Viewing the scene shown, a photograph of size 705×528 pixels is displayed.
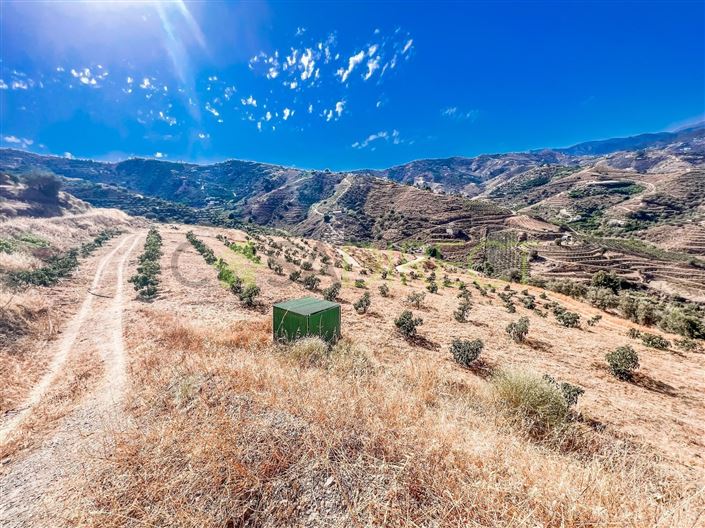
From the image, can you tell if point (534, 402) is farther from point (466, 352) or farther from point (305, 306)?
point (305, 306)

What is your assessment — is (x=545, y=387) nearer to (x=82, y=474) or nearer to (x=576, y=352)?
(x=82, y=474)

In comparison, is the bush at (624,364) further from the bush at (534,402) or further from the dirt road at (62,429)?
the dirt road at (62,429)

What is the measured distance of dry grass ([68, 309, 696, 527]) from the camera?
2803mm

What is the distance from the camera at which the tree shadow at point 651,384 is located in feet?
31.5

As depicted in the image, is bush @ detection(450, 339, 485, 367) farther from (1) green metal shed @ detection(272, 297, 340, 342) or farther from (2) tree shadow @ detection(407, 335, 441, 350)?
(1) green metal shed @ detection(272, 297, 340, 342)

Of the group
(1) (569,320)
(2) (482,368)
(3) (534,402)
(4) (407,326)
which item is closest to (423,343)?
(4) (407,326)

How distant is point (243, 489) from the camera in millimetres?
3068

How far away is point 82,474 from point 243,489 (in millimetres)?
2321

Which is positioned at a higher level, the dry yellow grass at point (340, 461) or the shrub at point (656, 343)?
the dry yellow grass at point (340, 461)

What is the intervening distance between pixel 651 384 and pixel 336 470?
42.9 feet

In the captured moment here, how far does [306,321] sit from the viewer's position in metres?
8.62

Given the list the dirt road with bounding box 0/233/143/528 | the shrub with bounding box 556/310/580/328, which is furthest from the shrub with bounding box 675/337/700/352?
the dirt road with bounding box 0/233/143/528

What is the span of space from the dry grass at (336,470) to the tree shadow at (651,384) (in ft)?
24.2

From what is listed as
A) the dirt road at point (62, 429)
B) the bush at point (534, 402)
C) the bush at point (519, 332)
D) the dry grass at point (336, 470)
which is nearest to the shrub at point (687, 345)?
the bush at point (519, 332)
